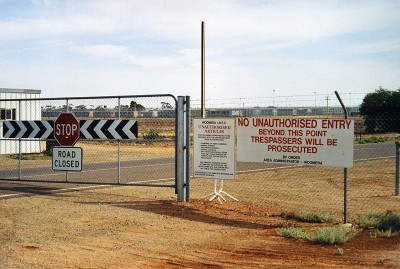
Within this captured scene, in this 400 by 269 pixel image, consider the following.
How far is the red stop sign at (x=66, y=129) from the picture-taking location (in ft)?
45.1

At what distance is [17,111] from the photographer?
93.4 ft

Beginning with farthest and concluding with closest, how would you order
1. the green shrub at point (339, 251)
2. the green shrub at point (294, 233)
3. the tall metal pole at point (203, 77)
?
the tall metal pole at point (203, 77)
the green shrub at point (294, 233)
the green shrub at point (339, 251)

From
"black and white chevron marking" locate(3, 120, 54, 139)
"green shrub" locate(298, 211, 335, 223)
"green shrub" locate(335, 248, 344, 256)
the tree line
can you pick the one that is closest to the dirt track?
"green shrub" locate(335, 248, 344, 256)

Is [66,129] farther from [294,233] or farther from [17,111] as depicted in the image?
[17,111]

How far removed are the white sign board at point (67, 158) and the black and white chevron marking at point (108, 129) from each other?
570 mm

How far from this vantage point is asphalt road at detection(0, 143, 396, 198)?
1474cm

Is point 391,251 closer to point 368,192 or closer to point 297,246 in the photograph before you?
point 297,246

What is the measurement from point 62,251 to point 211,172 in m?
4.81

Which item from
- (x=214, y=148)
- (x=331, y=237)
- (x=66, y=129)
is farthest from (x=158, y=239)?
(x=66, y=129)

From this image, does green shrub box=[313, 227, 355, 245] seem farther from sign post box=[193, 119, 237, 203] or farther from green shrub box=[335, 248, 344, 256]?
sign post box=[193, 119, 237, 203]

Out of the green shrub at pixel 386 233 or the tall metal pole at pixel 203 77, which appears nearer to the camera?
the green shrub at pixel 386 233

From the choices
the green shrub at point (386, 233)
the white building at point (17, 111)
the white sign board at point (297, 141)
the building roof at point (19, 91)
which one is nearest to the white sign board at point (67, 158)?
the white sign board at point (297, 141)

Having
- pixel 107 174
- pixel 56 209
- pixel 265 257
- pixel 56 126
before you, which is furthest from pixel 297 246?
pixel 107 174

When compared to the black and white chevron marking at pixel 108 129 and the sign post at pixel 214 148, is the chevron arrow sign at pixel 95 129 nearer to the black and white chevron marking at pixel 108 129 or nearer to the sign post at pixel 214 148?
the black and white chevron marking at pixel 108 129
